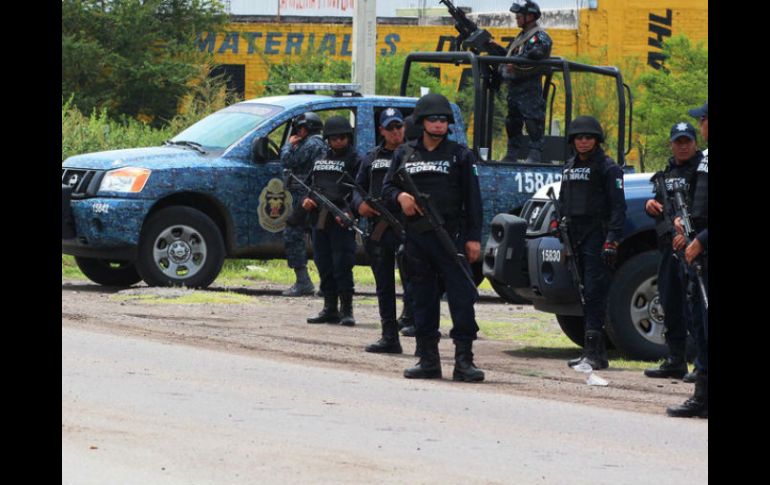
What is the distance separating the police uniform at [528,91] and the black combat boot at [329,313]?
11.0 ft

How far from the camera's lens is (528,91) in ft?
53.6

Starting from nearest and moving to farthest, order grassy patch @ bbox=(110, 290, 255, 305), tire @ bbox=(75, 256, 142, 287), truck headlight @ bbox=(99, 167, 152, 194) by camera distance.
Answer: grassy patch @ bbox=(110, 290, 255, 305)
truck headlight @ bbox=(99, 167, 152, 194)
tire @ bbox=(75, 256, 142, 287)

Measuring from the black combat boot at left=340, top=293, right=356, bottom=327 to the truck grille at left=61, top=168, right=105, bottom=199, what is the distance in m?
3.33

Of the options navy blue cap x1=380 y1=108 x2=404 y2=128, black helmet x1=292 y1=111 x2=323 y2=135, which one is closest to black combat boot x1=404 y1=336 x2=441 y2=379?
navy blue cap x1=380 y1=108 x2=404 y2=128

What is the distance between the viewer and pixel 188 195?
644 inches

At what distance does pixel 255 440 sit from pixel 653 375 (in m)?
4.14

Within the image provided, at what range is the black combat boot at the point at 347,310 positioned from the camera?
1401 centimetres

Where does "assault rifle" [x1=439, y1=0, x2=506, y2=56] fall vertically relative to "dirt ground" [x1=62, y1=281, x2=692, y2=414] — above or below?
above

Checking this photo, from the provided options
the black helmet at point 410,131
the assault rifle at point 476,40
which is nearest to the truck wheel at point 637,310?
the black helmet at point 410,131

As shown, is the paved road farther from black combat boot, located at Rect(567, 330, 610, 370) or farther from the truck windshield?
the truck windshield

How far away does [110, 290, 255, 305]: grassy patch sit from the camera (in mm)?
15133

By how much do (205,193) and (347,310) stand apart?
288 centimetres
